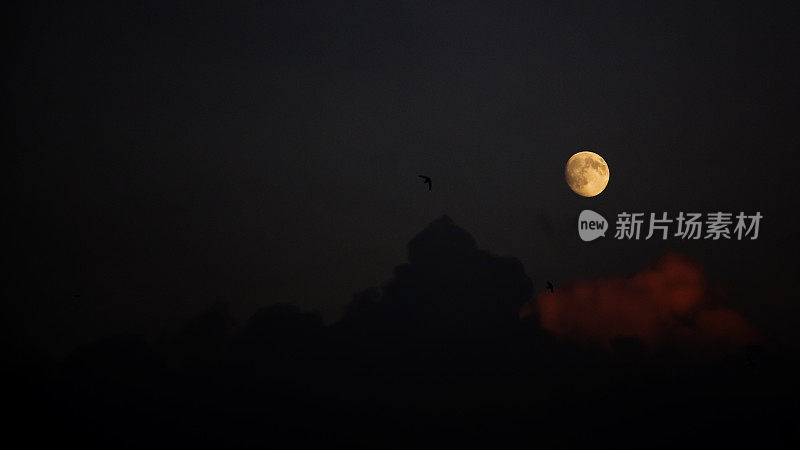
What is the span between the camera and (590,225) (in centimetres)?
4203

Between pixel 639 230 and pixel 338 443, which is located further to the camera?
pixel 338 443

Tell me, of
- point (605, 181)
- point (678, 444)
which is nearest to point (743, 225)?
point (605, 181)

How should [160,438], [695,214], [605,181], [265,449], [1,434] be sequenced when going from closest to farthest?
1. [695,214]
2. [605,181]
3. [1,434]
4. [160,438]
5. [265,449]

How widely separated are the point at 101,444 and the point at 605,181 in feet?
189

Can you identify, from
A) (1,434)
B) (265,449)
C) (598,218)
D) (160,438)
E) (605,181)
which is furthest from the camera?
(265,449)

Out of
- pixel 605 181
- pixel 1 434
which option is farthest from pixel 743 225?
pixel 1 434

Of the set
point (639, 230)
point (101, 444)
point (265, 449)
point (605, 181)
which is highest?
point (605, 181)

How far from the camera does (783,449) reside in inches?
3169

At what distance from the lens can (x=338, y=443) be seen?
80.8 meters

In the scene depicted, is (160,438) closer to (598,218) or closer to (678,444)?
(598,218)

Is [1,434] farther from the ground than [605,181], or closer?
closer

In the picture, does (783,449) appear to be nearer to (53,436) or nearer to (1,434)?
(53,436)

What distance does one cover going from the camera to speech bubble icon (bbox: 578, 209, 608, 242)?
41.2 meters

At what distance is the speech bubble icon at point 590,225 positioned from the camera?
1620 inches
